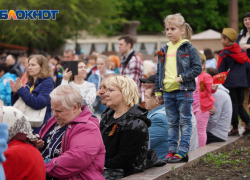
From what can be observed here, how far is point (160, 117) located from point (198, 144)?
66.1 inches

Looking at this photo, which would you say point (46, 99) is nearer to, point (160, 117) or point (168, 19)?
point (160, 117)

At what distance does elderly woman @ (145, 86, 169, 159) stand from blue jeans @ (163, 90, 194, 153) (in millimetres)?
82

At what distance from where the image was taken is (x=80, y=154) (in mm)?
3488

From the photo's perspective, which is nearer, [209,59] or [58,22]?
[209,59]

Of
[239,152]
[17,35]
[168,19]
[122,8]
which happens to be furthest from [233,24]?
[122,8]

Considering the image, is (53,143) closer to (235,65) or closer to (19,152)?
(19,152)

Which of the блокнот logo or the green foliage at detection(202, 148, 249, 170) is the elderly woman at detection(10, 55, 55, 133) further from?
the блокнот logo

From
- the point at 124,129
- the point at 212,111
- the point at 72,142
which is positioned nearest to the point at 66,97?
the point at 72,142

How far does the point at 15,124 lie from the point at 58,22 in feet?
94.4

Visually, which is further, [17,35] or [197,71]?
[17,35]

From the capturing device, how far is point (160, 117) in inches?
213

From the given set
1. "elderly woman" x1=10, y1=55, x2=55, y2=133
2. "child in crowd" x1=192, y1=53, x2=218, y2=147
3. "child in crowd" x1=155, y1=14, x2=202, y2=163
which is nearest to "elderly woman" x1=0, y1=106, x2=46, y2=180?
"child in crowd" x1=155, y1=14, x2=202, y2=163

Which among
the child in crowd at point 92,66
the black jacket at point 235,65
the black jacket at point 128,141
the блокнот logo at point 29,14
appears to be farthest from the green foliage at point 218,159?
the блокнот logo at point 29,14

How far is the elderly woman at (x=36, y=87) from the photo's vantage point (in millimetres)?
6023
